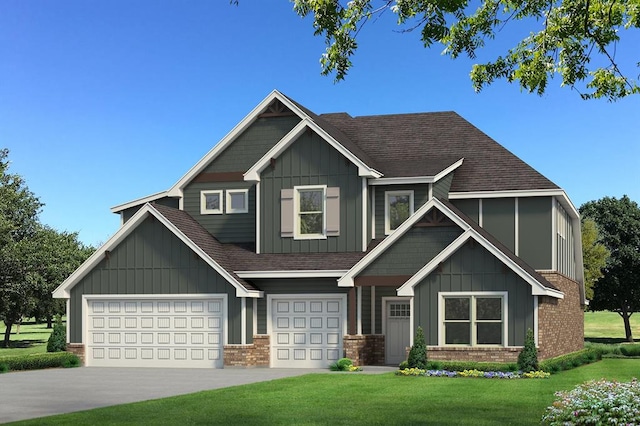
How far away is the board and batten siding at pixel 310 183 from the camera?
1284 inches

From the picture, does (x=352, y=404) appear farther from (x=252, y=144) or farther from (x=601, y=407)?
(x=252, y=144)

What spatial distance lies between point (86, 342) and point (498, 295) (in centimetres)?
1517

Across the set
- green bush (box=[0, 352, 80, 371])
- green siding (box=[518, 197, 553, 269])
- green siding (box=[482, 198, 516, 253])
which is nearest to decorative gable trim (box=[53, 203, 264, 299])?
green bush (box=[0, 352, 80, 371])

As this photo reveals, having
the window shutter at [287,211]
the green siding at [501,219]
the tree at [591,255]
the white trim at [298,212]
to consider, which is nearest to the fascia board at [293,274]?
the white trim at [298,212]

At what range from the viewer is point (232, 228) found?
35219 millimetres

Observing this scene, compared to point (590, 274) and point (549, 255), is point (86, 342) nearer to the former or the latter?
point (549, 255)

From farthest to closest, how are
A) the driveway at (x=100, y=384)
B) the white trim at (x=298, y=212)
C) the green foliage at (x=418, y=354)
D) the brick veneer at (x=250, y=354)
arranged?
1. the white trim at (x=298, y=212)
2. the brick veneer at (x=250, y=354)
3. the green foliage at (x=418, y=354)
4. the driveway at (x=100, y=384)

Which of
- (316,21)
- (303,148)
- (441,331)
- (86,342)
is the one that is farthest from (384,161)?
(316,21)

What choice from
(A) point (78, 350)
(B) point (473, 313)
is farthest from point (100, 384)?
(B) point (473, 313)

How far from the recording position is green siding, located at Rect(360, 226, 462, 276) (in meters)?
29.9

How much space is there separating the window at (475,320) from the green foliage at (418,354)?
1112 millimetres

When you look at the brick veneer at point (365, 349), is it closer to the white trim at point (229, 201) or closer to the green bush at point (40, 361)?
the white trim at point (229, 201)

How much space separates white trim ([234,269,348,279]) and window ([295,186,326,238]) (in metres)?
1.90

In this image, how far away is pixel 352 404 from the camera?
1897 centimetres
